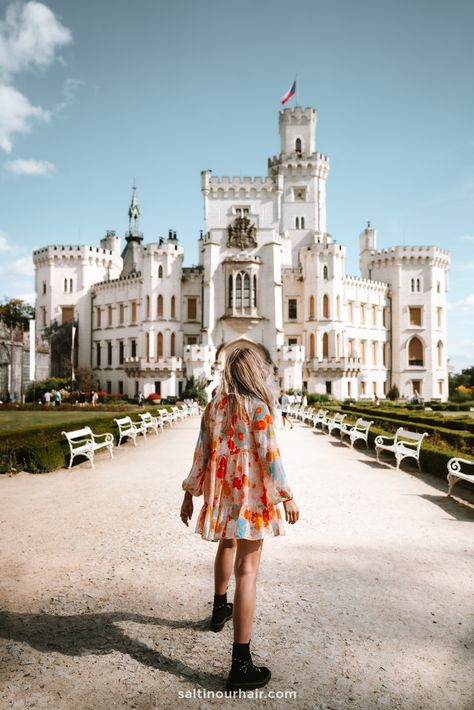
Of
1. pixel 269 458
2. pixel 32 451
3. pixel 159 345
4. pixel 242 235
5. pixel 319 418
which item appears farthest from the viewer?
pixel 159 345

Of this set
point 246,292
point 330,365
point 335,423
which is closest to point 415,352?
point 330,365

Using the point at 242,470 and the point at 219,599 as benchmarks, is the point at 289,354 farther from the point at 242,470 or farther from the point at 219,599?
the point at 242,470

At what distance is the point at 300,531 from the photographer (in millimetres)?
6672

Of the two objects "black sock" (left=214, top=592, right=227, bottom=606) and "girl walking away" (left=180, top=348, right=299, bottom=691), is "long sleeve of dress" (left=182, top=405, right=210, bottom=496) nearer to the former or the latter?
"girl walking away" (left=180, top=348, right=299, bottom=691)

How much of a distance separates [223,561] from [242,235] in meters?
44.4

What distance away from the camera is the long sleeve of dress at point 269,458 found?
350 centimetres

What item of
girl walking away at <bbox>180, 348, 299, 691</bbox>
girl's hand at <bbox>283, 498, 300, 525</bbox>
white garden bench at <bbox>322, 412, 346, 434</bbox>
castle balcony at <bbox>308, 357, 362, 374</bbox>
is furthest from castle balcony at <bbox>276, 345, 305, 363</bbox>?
girl's hand at <bbox>283, 498, 300, 525</bbox>

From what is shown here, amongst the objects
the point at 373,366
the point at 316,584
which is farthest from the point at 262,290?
the point at 316,584

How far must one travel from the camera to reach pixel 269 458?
3.52 meters

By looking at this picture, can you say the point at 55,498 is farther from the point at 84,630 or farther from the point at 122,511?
the point at 84,630

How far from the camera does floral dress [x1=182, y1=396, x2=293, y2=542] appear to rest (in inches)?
137

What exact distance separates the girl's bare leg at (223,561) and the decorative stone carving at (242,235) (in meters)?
44.1

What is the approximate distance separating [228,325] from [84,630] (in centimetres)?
4258

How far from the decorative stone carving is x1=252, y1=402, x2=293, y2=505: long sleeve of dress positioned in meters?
44.2
